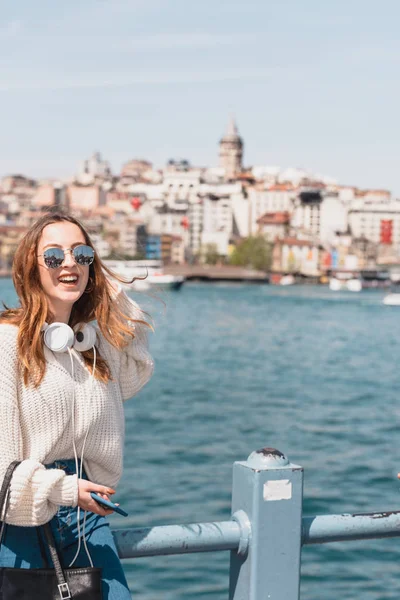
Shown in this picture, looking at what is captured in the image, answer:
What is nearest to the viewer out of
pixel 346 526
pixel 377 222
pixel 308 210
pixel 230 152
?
pixel 346 526

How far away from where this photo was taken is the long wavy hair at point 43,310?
1649 millimetres

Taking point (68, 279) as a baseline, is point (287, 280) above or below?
below

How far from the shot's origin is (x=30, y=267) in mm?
1756

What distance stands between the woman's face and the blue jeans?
1.10ft

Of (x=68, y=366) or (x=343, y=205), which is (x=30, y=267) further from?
(x=343, y=205)

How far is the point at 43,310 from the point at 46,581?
1.39 feet

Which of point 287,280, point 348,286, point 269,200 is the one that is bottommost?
point 287,280

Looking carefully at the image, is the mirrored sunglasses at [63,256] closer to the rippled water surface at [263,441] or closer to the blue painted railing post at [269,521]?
the rippled water surface at [263,441]

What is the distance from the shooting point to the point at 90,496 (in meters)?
1.60

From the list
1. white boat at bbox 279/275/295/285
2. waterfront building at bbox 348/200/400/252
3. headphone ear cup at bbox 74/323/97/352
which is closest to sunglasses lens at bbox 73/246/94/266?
headphone ear cup at bbox 74/323/97/352

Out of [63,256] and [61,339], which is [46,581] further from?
[63,256]

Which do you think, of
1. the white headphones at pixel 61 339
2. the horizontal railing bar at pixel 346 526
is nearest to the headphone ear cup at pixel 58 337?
the white headphones at pixel 61 339

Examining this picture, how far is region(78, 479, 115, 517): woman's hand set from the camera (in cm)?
160

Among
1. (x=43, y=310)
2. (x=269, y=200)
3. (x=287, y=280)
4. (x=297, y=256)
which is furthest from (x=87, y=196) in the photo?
(x=43, y=310)
